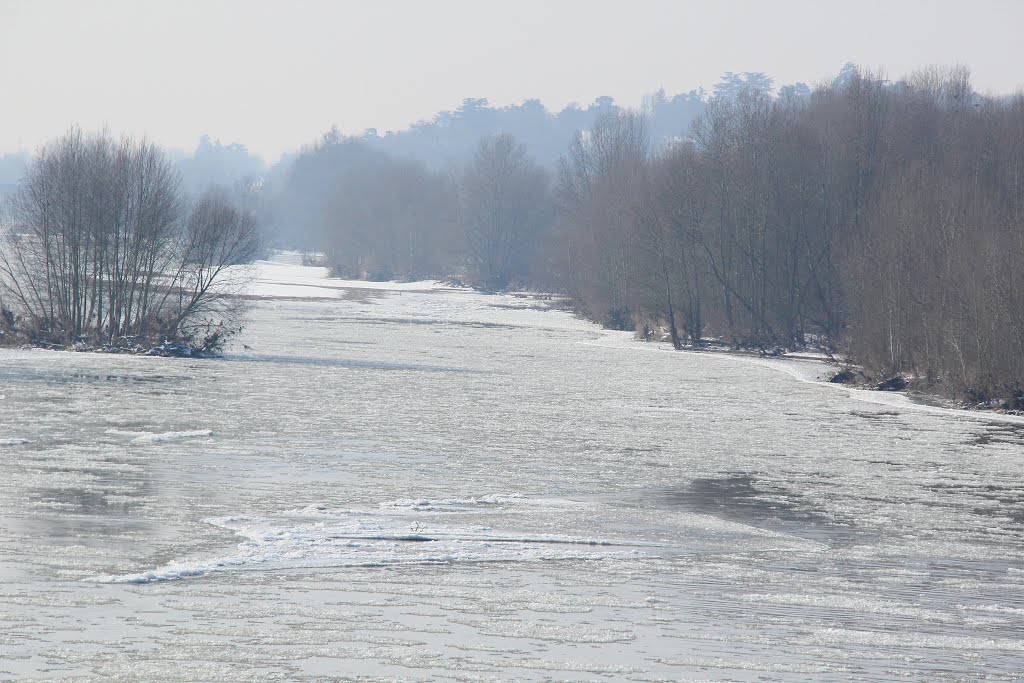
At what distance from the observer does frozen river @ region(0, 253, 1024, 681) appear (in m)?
8.69

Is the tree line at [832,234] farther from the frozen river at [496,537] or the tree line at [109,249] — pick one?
the tree line at [109,249]

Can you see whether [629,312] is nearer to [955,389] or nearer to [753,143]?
[753,143]

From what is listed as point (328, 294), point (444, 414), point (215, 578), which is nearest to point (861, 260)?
point (444, 414)

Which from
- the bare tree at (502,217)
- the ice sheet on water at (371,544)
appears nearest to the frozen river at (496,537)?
the ice sheet on water at (371,544)

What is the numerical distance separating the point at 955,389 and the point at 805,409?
505 centimetres

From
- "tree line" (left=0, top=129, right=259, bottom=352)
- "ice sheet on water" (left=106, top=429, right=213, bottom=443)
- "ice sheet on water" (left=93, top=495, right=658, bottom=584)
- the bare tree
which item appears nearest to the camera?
"ice sheet on water" (left=93, top=495, right=658, bottom=584)

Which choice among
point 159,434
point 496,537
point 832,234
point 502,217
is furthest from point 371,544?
point 502,217

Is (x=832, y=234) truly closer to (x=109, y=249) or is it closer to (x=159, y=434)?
(x=109, y=249)

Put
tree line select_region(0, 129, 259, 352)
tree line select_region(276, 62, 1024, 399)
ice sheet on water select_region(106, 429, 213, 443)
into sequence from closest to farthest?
ice sheet on water select_region(106, 429, 213, 443)
tree line select_region(276, 62, 1024, 399)
tree line select_region(0, 129, 259, 352)

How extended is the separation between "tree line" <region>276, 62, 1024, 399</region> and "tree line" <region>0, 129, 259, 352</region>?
2125 cm

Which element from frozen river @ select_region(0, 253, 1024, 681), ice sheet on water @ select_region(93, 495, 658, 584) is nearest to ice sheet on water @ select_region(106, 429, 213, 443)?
frozen river @ select_region(0, 253, 1024, 681)

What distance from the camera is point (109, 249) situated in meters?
43.3

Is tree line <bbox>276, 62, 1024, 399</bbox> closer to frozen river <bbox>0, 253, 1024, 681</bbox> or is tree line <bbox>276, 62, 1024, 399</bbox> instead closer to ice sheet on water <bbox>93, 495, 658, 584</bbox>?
frozen river <bbox>0, 253, 1024, 681</bbox>

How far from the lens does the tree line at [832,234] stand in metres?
33.2
